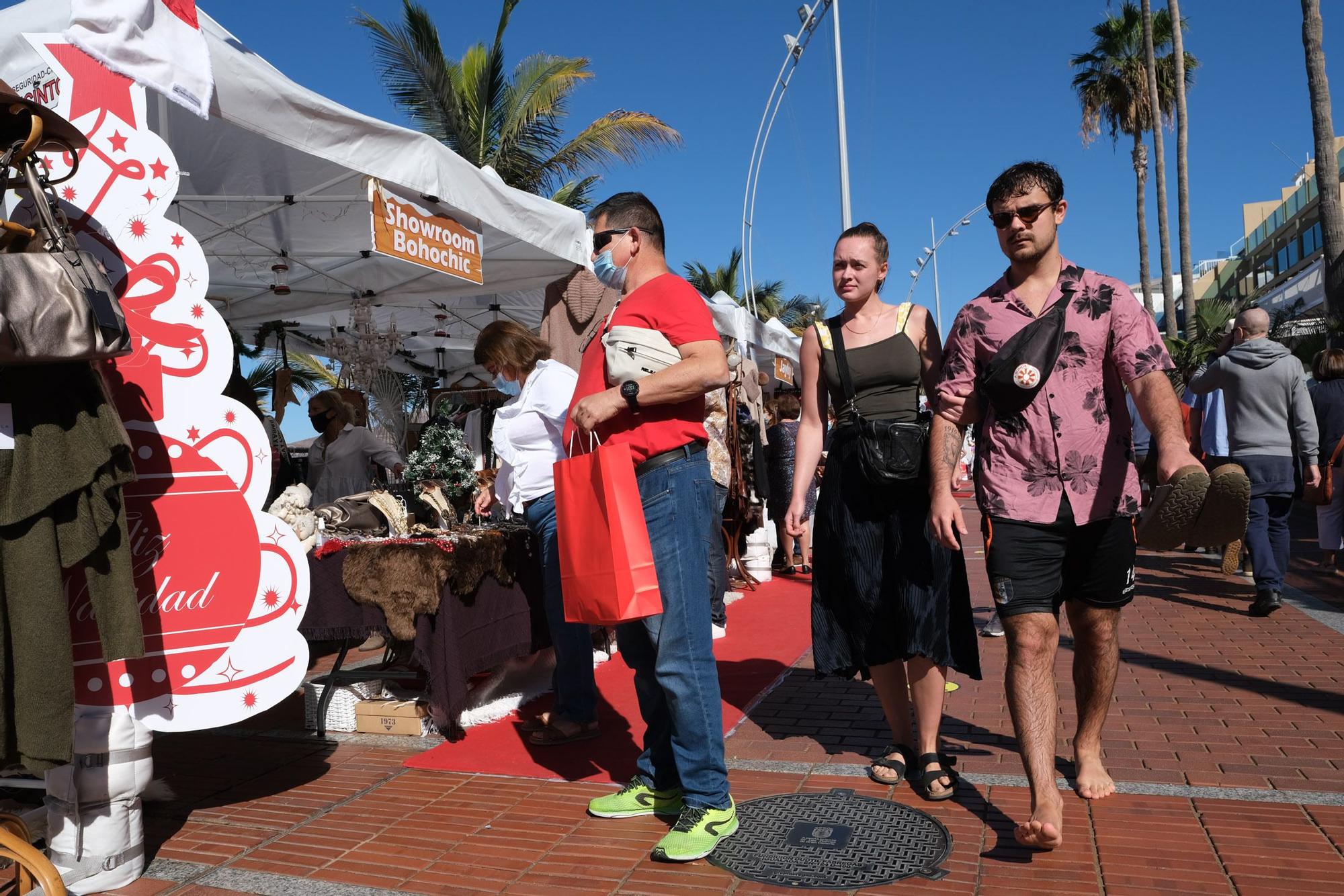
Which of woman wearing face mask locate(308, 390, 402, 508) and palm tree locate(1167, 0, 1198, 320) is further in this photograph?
palm tree locate(1167, 0, 1198, 320)

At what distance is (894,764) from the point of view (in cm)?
381

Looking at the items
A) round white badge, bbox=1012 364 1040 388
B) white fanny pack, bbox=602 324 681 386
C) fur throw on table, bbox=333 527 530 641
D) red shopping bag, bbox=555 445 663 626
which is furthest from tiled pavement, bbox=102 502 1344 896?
white fanny pack, bbox=602 324 681 386

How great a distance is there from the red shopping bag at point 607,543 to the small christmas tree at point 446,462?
90.6 inches

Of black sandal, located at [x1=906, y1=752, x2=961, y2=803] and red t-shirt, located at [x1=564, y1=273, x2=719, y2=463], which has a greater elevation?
red t-shirt, located at [x1=564, y1=273, x2=719, y2=463]

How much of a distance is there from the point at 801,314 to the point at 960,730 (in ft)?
170

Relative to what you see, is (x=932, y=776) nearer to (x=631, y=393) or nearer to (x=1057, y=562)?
(x=1057, y=562)

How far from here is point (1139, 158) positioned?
3195 centimetres

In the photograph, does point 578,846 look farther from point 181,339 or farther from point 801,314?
point 801,314

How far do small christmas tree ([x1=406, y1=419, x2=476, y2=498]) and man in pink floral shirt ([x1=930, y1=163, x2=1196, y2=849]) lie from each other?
280 centimetres

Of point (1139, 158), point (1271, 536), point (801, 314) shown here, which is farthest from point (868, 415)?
point (801, 314)

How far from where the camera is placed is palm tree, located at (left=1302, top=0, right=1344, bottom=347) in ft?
43.9

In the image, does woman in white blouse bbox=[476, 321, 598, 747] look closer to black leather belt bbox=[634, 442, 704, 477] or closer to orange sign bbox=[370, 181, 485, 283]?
black leather belt bbox=[634, 442, 704, 477]

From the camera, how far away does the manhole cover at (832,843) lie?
2.98 meters

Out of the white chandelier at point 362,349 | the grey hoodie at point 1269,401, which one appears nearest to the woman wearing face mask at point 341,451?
the white chandelier at point 362,349
